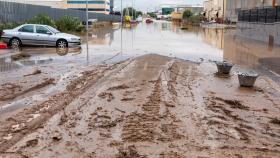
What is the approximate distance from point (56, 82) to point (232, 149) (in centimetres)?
731

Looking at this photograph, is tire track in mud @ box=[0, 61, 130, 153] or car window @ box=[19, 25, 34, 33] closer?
tire track in mud @ box=[0, 61, 130, 153]

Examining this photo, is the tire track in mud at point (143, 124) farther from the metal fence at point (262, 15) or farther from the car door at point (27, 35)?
the metal fence at point (262, 15)

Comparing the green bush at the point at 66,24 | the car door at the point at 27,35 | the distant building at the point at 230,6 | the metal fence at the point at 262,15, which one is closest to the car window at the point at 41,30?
the car door at the point at 27,35

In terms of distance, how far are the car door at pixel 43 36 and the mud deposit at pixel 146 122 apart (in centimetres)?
1278

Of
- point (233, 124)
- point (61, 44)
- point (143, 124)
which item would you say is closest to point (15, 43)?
point (61, 44)

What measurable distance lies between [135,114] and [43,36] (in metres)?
17.8

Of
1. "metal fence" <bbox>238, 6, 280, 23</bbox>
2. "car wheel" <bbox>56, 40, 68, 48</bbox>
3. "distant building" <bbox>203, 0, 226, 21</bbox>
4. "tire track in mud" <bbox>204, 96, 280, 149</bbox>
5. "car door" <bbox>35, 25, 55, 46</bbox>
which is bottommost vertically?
"tire track in mud" <bbox>204, 96, 280, 149</bbox>

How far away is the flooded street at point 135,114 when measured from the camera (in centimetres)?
663

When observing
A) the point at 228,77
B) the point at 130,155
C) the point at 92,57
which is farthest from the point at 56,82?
the point at 92,57

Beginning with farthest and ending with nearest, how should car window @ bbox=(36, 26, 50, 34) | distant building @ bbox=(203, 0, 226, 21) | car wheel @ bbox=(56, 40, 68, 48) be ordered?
1. distant building @ bbox=(203, 0, 226, 21)
2. car wheel @ bbox=(56, 40, 68, 48)
3. car window @ bbox=(36, 26, 50, 34)

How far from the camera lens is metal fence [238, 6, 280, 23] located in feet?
115

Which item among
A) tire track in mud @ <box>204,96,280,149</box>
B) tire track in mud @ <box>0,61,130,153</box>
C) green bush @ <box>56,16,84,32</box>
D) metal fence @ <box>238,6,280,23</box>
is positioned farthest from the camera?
green bush @ <box>56,16,84,32</box>

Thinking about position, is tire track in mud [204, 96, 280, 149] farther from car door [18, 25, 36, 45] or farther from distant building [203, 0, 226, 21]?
distant building [203, 0, 226, 21]

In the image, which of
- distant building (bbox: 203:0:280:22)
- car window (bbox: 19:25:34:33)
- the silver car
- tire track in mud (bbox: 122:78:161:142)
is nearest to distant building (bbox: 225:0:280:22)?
distant building (bbox: 203:0:280:22)
